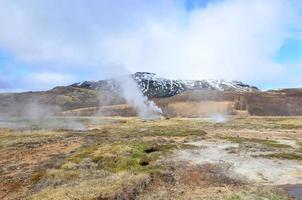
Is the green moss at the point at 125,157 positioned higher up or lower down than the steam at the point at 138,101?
lower down

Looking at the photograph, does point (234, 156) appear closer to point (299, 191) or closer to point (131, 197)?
point (299, 191)

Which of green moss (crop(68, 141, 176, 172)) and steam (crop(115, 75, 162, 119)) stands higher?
steam (crop(115, 75, 162, 119))

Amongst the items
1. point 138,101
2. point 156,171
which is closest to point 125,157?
point 156,171

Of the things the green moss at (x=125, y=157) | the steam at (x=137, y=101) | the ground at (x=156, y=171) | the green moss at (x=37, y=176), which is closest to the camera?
the ground at (x=156, y=171)

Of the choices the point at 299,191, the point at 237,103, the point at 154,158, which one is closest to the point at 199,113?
the point at 237,103

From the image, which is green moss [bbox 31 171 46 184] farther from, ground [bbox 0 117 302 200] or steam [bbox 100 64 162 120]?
steam [bbox 100 64 162 120]

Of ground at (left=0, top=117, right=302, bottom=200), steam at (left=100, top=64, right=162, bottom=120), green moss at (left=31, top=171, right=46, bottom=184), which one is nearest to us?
ground at (left=0, top=117, right=302, bottom=200)

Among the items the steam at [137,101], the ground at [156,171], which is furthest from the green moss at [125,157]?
the steam at [137,101]

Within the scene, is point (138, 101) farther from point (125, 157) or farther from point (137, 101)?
point (125, 157)

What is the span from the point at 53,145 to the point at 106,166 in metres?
24.6

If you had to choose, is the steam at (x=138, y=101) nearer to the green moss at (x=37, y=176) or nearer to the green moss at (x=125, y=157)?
the green moss at (x=125, y=157)

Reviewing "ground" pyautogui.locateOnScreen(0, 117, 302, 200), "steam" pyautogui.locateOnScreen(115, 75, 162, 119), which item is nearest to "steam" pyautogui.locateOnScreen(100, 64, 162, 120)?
"steam" pyautogui.locateOnScreen(115, 75, 162, 119)

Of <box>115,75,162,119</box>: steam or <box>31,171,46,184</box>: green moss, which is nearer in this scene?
<box>31,171,46,184</box>: green moss

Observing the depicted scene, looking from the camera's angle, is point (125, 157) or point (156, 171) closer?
point (156, 171)
